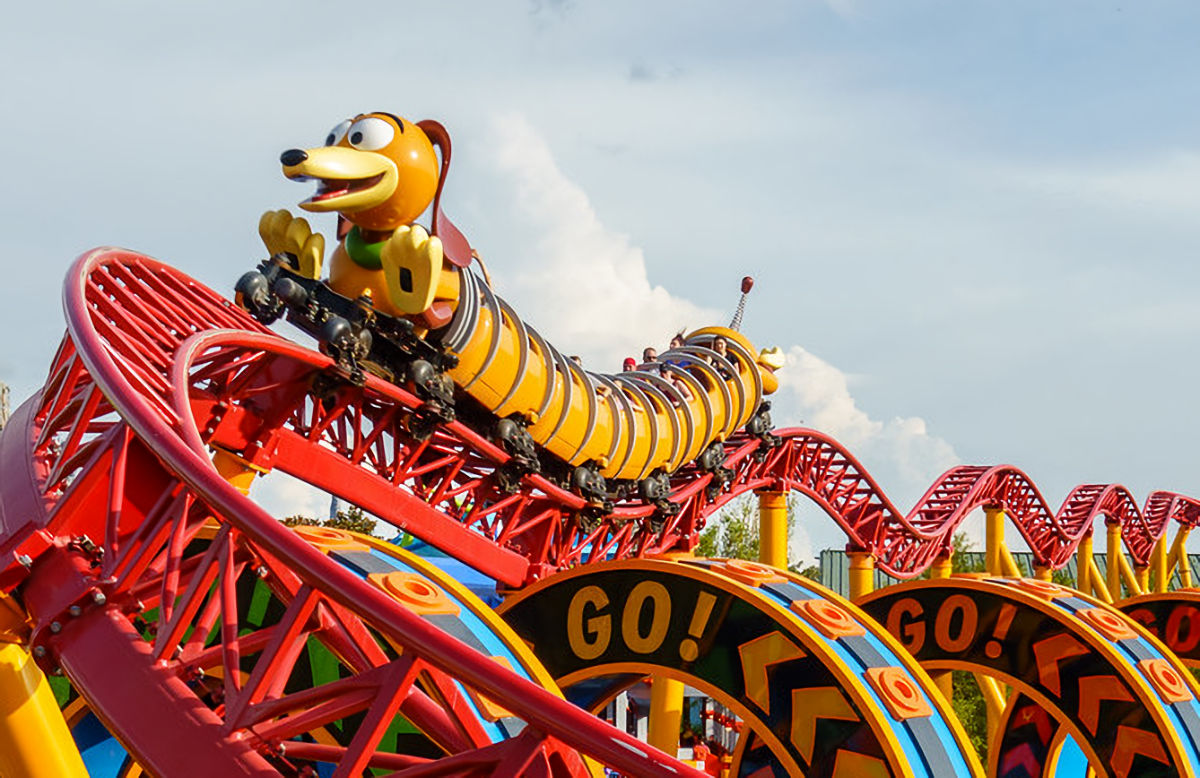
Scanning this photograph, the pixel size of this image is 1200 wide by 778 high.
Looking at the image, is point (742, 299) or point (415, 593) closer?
point (415, 593)

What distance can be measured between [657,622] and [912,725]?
151cm

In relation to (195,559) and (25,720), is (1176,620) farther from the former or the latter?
(25,720)

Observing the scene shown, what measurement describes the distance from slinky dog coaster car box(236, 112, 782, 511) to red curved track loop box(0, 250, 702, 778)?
12.4ft

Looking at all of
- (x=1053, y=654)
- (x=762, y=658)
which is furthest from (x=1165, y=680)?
(x=762, y=658)

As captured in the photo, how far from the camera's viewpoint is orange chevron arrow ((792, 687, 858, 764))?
679 centimetres

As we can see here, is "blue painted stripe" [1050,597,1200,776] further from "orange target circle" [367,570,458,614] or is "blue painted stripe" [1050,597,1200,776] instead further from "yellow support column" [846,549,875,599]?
"yellow support column" [846,549,875,599]

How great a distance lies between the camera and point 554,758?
472 centimetres

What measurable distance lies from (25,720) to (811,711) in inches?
151

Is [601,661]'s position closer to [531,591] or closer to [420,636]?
[531,591]

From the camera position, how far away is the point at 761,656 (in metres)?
7.06

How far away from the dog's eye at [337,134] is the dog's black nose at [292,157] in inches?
34.4

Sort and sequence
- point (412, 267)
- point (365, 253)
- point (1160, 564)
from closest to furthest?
point (412, 267) → point (365, 253) → point (1160, 564)

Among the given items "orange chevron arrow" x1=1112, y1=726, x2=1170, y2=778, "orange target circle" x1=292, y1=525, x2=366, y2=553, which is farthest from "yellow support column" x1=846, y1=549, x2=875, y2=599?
"orange target circle" x1=292, y1=525, x2=366, y2=553

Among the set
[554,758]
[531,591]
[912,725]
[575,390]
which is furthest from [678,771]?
[575,390]
